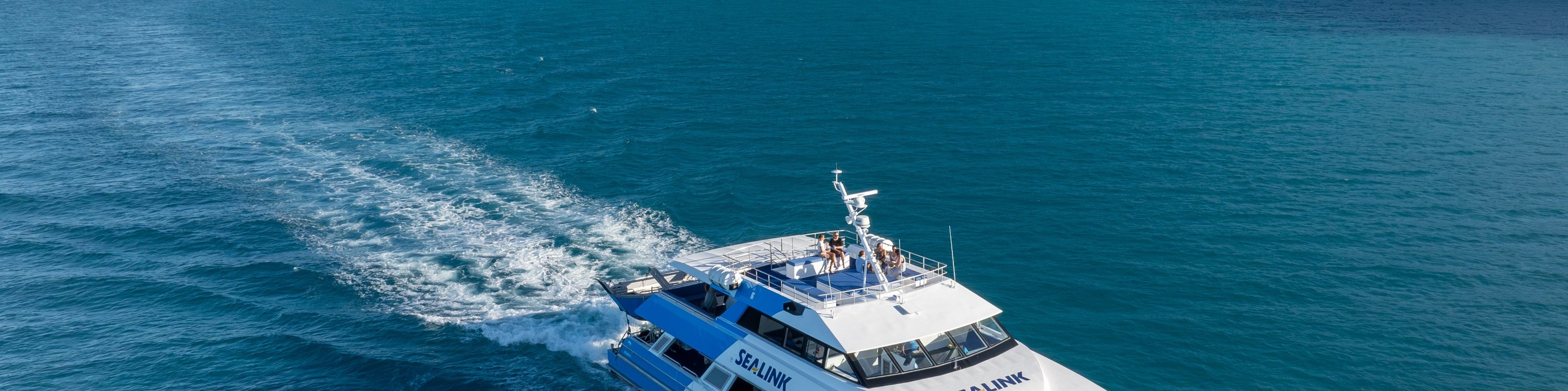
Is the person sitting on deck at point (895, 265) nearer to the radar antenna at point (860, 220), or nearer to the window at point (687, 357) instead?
the radar antenna at point (860, 220)

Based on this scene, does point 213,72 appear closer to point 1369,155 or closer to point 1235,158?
point 1235,158

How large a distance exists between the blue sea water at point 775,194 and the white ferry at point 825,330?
13.4ft

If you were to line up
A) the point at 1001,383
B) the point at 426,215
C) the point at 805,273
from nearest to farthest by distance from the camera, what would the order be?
the point at 1001,383 → the point at 805,273 → the point at 426,215

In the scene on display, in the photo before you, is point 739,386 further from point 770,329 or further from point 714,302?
point 714,302

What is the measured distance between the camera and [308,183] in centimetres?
6084

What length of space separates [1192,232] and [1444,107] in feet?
121

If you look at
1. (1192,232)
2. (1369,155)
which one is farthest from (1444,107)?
(1192,232)

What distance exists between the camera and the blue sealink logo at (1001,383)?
3066 centimetres

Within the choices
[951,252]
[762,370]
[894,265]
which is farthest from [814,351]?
[951,252]

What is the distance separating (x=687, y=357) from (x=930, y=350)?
31.6 feet

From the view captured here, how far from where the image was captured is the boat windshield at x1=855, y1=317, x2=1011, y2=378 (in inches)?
1236

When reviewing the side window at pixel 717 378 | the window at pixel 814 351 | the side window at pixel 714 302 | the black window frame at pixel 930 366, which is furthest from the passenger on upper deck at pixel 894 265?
the side window at pixel 717 378

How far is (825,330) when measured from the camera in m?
31.6

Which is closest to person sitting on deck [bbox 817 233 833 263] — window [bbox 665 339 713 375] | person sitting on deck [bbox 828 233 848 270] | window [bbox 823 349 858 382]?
person sitting on deck [bbox 828 233 848 270]
